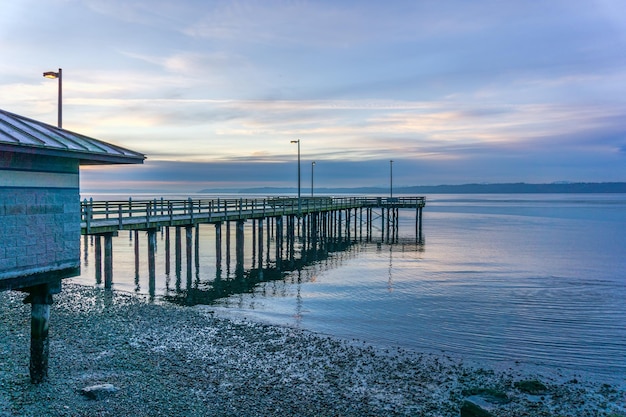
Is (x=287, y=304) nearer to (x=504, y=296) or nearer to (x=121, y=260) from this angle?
(x=504, y=296)

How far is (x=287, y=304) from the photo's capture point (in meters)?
21.0

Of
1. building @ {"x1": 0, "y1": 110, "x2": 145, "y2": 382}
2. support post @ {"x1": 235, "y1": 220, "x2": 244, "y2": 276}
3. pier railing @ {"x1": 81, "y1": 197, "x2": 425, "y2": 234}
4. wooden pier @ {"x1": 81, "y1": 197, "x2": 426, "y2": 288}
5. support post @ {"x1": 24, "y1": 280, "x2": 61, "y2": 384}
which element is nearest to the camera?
building @ {"x1": 0, "y1": 110, "x2": 145, "y2": 382}

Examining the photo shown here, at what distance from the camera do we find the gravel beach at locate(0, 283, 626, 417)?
405 inches

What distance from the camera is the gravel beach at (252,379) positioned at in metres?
10.3

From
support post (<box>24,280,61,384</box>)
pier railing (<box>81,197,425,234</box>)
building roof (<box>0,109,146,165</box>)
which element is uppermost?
building roof (<box>0,109,146,165</box>)

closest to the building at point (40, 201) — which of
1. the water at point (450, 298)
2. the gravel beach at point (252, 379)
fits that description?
the gravel beach at point (252, 379)

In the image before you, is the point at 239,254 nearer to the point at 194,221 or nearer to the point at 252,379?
the point at 194,221

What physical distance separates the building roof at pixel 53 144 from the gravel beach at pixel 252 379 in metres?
5.08

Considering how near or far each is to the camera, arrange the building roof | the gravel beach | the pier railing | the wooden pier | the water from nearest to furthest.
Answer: the building roof → the gravel beach → the water → the pier railing → the wooden pier

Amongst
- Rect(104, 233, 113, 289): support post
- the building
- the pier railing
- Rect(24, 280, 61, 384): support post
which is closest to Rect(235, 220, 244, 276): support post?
the pier railing

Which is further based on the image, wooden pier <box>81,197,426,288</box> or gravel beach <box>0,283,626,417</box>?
wooden pier <box>81,197,426,288</box>

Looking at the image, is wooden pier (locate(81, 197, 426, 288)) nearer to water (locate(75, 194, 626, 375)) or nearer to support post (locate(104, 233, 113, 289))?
support post (locate(104, 233, 113, 289))

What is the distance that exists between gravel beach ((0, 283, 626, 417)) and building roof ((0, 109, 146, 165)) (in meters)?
5.08

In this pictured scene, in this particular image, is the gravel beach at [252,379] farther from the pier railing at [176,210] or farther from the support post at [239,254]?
the support post at [239,254]
